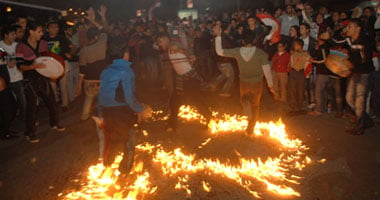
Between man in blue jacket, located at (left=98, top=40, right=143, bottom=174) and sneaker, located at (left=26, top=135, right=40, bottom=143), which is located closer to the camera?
man in blue jacket, located at (left=98, top=40, right=143, bottom=174)

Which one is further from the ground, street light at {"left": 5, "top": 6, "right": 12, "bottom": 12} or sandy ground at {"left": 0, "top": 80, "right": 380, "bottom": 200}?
street light at {"left": 5, "top": 6, "right": 12, "bottom": 12}

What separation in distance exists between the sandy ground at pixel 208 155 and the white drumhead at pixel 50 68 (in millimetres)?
1431

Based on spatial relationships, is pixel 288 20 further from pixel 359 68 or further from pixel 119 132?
pixel 119 132

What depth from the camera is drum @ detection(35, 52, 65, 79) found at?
663 centimetres

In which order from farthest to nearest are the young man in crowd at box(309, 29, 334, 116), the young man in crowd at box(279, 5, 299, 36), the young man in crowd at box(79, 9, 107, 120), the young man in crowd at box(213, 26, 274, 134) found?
the young man in crowd at box(279, 5, 299, 36), the young man in crowd at box(309, 29, 334, 116), the young man in crowd at box(79, 9, 107, 120), the young man in crowd at box(213, 26, 274, 134)

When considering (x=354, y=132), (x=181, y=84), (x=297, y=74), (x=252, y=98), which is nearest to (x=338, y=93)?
(x=297, y=74)

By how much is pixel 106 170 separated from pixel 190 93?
8.83ft

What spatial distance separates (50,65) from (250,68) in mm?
4412

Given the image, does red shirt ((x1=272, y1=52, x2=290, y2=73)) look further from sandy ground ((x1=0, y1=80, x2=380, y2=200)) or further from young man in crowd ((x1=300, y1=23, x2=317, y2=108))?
sandy ground ((x1=0, y1=80, x2=380, y2=200))

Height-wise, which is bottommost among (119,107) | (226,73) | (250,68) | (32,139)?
(32,139)

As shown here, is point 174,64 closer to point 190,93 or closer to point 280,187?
point 190,93

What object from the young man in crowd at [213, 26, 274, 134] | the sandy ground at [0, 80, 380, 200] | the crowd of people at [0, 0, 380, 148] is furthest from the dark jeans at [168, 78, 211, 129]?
the young man in crowd at [213, 26, 274, 134]

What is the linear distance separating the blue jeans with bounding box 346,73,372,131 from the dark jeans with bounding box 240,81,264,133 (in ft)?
6.29

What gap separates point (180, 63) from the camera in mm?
6641
